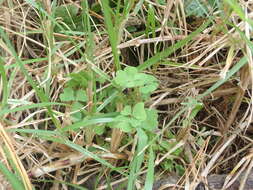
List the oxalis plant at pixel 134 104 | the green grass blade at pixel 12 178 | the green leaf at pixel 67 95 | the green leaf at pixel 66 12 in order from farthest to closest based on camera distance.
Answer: the green leaf at pixel 66 12 → the green leaf at pixel 67 95 → the oxalis plant at pixel 134 104 → the green grass blade at pixel 12 178

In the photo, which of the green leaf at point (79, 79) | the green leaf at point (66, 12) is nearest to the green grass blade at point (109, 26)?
the green leaf at point (79, 79)

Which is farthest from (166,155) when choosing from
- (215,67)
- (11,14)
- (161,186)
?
(11,14)

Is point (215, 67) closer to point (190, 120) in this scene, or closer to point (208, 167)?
point (190, 120)

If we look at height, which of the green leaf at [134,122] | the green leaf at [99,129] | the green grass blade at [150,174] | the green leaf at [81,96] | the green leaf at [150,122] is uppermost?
the green leaf at [81,96]

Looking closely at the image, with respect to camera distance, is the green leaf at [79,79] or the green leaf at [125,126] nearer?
the green leaf at [125,126]

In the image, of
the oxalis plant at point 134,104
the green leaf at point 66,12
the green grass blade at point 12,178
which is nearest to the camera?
the green grass blade at point 12,178

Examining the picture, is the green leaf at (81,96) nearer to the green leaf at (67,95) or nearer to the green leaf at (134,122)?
the green leaf at (67,95)

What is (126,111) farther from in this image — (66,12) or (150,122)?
→ (66,12)
